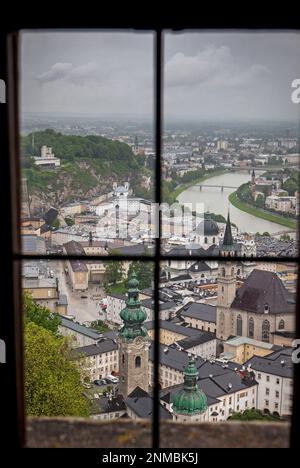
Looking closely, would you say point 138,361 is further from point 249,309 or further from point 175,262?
point 175,262

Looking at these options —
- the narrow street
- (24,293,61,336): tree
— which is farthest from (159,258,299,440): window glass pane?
(24,293,61,336): tree

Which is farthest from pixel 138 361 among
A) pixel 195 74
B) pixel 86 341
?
pixel 195 74

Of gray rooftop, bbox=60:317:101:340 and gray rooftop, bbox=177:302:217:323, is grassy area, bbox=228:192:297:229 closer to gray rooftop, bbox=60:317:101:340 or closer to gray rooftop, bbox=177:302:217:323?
gray rooftop, bbox=177:302:217:323

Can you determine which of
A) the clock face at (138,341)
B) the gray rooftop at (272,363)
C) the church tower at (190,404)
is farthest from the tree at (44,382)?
the gray rooftop at (272,363)

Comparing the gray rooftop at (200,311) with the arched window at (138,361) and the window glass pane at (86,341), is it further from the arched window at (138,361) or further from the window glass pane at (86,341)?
the arched window at (138,361)
